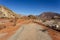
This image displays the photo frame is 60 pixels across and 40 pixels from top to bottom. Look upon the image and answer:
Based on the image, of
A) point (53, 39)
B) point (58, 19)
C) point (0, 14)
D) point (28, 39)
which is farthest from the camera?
point (0, 14)

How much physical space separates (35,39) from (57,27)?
12397 mm

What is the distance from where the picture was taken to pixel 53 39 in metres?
16.7

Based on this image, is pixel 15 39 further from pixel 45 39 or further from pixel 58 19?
pixel 58 19

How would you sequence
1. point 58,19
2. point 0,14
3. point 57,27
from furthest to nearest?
point 0,14
point 58,19
point 57,27

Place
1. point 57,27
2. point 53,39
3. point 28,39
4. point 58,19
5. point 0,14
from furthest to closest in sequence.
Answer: point 0,14 < point 58,19 < point 57,27 < point 53,39 < point 28,39

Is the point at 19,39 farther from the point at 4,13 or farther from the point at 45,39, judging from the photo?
the point at 4,13

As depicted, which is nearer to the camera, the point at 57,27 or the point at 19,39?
the point at 19,39

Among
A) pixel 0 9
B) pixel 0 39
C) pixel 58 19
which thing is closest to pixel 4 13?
pixel 0 9

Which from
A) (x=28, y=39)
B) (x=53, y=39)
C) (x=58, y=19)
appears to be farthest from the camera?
(x=58, y=19)

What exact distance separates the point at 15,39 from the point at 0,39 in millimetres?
2740

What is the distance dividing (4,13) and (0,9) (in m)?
4.04

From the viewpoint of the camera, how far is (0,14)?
83812 millimetres

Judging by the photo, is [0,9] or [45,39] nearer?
[45,39]

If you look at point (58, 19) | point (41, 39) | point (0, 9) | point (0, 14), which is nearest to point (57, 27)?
point (58, 19)
